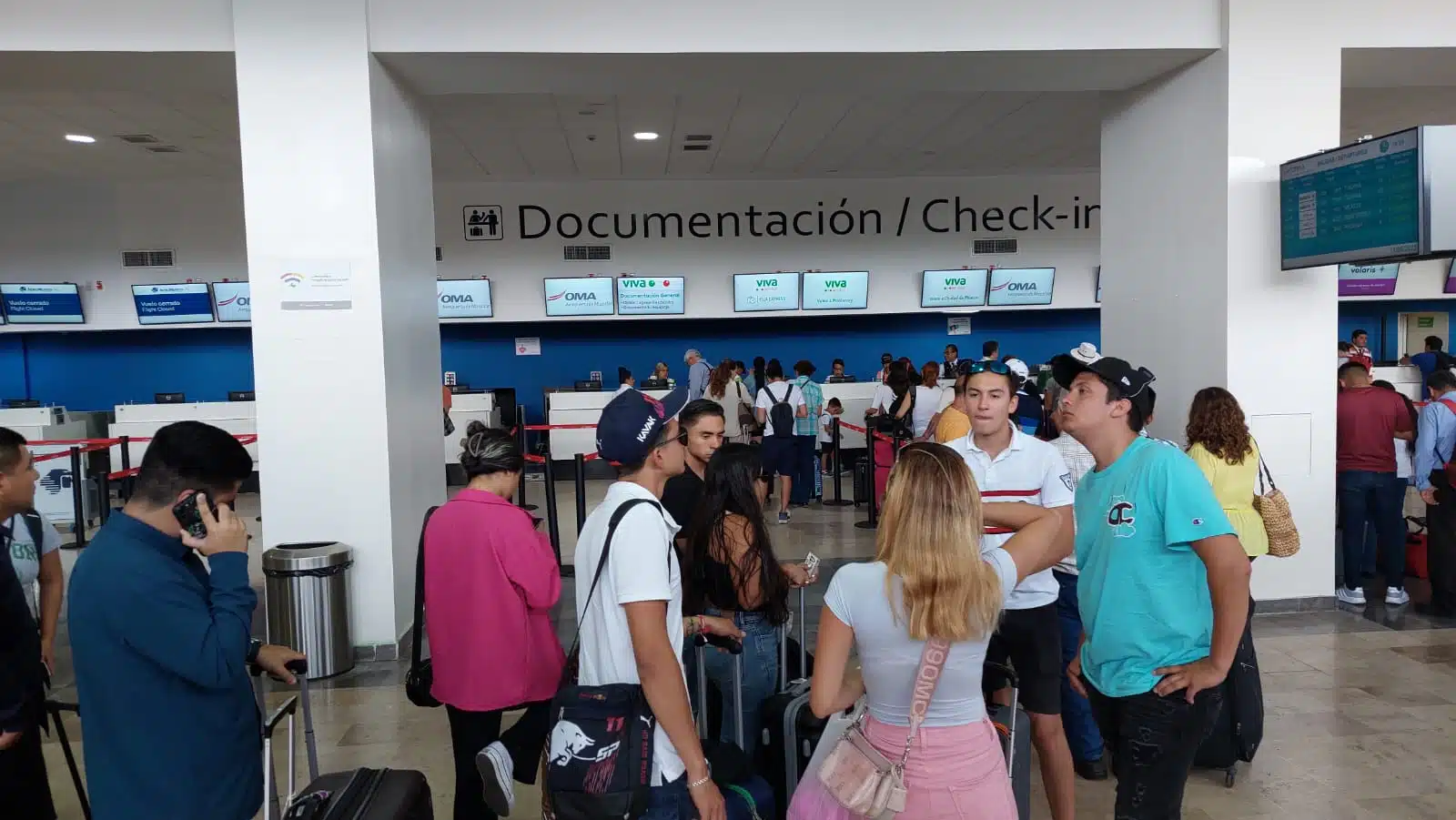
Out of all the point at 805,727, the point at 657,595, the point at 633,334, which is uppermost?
the point at 633,334

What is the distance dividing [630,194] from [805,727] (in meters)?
11.1

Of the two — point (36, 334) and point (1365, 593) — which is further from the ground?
point (36, 334)

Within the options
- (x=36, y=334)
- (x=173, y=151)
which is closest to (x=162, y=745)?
(x=173, y=151)

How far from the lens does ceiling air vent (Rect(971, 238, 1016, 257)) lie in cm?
1360

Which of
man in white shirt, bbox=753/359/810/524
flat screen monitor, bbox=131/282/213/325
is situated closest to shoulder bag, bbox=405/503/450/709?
man in white shirt, bbox=753/359/810/524

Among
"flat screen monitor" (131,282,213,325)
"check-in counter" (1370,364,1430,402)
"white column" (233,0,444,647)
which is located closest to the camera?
"white column" (233,0,444,647)

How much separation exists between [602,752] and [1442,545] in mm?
6214

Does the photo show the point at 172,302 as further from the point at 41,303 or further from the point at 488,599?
the point at 488,599

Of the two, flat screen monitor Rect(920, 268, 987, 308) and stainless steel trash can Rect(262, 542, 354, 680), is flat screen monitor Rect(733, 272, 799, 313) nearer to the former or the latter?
flat screen monitor Rect(920, 268, 987, 308)

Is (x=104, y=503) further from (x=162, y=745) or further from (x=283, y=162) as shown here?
(x=162, y=745)

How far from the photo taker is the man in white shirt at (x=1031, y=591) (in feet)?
9.81

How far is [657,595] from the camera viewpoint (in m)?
1.95

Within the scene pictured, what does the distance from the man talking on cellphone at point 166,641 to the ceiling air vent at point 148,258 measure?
12.6 m

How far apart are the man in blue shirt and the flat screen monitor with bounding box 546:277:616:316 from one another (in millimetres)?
9445
